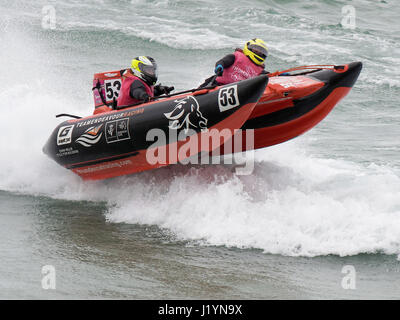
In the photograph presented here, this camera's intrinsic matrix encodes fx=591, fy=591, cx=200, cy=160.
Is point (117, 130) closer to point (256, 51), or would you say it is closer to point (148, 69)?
point (148, 69)

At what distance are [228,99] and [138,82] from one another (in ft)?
4.58

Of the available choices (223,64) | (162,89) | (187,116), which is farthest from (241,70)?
(187,116)

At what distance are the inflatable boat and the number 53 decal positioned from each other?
0.04ft

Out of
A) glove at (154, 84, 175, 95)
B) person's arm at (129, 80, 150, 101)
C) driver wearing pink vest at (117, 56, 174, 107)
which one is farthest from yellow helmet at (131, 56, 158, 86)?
glove at (154, 84, 175, 95)

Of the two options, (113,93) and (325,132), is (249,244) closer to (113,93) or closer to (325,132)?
(113,93)

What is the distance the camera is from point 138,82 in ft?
23.9

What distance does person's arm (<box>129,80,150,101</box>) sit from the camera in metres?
7.12

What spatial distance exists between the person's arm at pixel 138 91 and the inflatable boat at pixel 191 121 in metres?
0.20

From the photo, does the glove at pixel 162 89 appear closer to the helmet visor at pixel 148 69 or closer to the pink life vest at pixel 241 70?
the helmet visor at pixel 148 69

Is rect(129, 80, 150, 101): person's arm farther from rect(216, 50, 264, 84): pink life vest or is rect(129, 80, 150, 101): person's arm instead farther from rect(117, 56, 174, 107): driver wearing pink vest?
rect(216, 50, 264, 84): pink life vest

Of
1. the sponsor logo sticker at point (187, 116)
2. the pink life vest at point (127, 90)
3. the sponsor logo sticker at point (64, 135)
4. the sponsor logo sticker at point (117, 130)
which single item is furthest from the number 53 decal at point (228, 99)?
the sponsor logo sticker at point (64, 135)

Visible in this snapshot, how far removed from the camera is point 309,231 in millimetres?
5949
